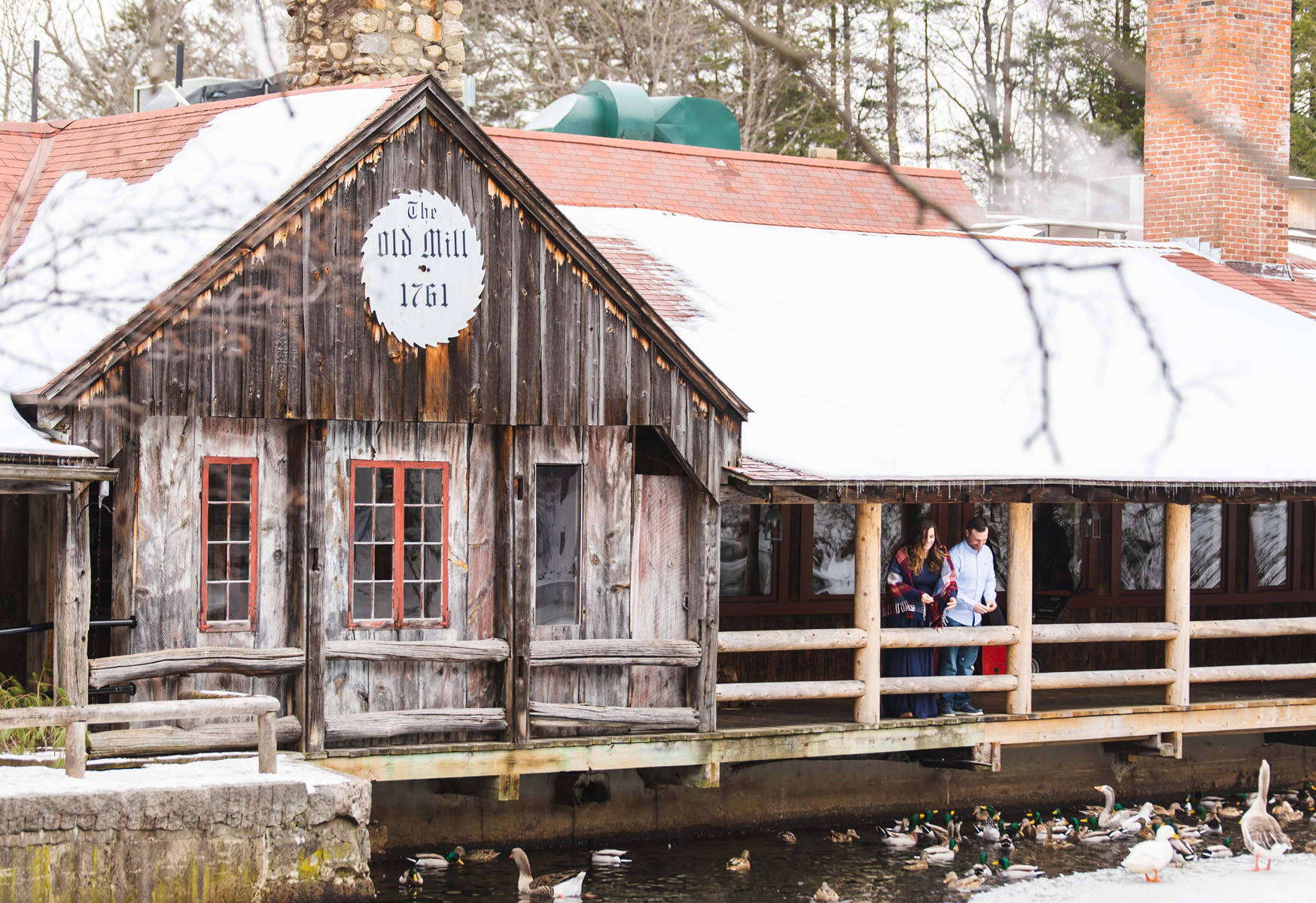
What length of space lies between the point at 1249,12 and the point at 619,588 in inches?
477

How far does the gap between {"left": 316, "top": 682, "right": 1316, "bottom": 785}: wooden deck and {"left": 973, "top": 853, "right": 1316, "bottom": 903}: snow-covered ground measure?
1.48 meters

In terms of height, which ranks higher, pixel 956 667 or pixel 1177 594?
pixel 1177 594

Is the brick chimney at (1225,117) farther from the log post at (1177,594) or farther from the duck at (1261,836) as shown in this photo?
the duck at (1261,836)

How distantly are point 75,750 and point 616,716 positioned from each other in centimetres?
411

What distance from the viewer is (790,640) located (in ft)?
42.9

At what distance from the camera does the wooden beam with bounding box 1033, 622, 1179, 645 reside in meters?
14.2

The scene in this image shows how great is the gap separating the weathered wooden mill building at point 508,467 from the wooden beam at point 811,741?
3 cm

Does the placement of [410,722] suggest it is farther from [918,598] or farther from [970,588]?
[970,588]

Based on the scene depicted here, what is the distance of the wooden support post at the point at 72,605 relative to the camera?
33.5 feet

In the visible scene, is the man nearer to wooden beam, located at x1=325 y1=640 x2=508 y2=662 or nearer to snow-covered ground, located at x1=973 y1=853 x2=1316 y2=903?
snow-covered ground, located at x1=973 y1=853 x2=1316 y2=903

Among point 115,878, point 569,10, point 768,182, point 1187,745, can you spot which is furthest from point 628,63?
point 115,878

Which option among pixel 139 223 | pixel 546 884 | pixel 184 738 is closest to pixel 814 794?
pixel 546 884

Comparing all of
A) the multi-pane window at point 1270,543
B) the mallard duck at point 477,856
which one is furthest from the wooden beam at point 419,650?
the multi-pane window at point 1270,543

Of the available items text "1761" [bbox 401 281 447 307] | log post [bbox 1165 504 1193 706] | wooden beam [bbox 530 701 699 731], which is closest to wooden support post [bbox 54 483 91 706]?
text "1761" [bbox 401 281 447 307]
